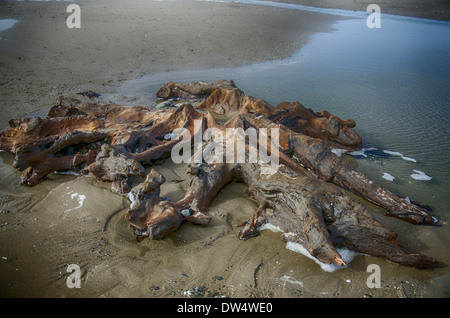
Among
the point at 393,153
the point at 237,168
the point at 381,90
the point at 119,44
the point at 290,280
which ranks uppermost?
the point at 119,44

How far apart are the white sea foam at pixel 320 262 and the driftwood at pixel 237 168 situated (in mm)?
59

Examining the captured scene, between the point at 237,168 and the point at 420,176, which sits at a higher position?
the point at 237,168

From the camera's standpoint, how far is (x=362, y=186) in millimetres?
3891

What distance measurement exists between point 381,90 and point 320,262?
685 cm

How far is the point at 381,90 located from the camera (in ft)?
27.1

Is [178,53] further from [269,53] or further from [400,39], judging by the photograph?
[400,39]

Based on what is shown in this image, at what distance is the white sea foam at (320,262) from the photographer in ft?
9.40

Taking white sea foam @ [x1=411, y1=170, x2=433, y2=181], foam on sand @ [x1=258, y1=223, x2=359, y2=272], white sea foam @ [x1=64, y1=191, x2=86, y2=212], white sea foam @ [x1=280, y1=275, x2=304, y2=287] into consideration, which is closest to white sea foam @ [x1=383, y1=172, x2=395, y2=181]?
white sea foam @ [x1=411, y1=170, x2=433, y2=181]

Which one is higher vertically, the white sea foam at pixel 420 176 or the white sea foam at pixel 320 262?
the white sea foam at pixel 320 262

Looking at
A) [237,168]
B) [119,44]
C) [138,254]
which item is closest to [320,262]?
[237,168]

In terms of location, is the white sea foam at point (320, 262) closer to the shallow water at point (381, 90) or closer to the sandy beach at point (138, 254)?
the sandy beach at point (138, 254)

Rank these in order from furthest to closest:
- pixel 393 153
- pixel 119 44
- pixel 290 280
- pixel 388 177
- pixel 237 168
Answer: pixel 119 44 → pixel 393 153 → pixel 388 177 → pixel 237 168 → pixel 290 280

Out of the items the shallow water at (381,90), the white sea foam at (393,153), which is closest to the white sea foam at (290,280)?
the shallow water at (381,90)

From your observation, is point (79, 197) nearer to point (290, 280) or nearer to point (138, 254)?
point (138, 254)
